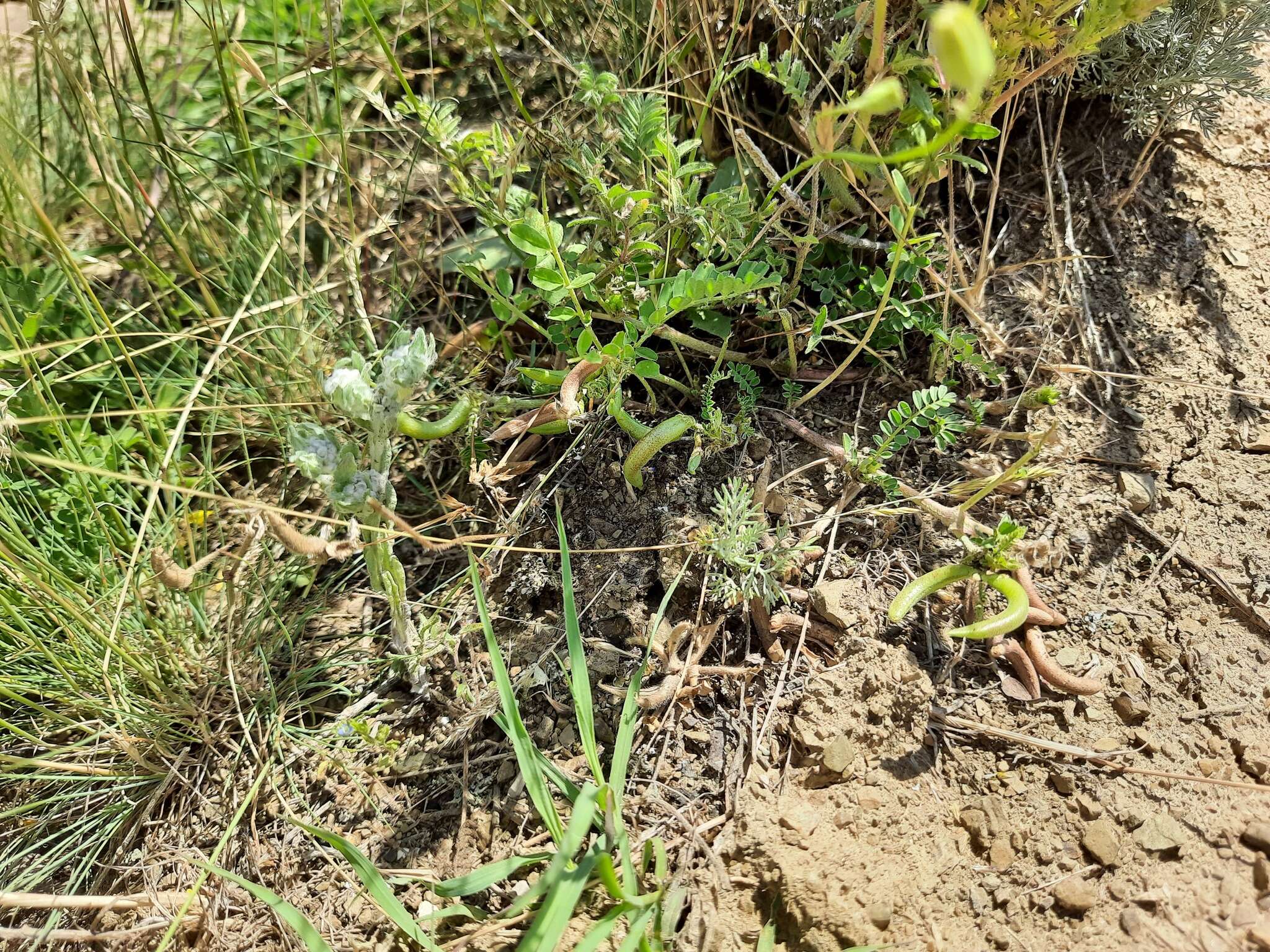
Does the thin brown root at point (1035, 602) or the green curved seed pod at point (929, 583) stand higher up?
the green curved seed pod at point (929, 583)

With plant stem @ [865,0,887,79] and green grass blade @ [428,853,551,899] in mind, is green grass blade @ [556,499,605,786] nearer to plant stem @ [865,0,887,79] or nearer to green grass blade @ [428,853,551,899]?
green grass blade @ [428,853,551,899]

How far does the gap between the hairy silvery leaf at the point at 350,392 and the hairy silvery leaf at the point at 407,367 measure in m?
0.03

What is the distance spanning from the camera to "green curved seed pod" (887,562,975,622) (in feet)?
4.73

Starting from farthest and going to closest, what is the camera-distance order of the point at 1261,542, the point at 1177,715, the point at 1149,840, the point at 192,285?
1. the point at 192,285
2. the point at 1261,542
3. the point at 1177,715
4. the point at 1149,840

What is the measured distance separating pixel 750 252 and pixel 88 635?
1380 mm

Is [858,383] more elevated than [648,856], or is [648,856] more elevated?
[858,383]

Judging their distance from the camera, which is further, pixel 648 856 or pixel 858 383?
pixel 858 383

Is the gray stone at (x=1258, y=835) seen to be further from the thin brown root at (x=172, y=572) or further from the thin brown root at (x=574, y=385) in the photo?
the thin brown root at (x=172, y=572)

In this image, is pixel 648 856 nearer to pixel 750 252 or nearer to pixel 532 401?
pixel 532 401

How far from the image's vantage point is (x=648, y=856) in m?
1.32

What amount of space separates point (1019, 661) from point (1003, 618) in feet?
0.44

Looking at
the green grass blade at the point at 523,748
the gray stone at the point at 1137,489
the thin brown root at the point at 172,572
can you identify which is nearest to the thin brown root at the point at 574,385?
the green grass blade at the point at 523,748

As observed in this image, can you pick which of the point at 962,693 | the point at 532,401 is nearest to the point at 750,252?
the point at 532,401

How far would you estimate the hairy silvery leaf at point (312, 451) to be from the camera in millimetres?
1376
